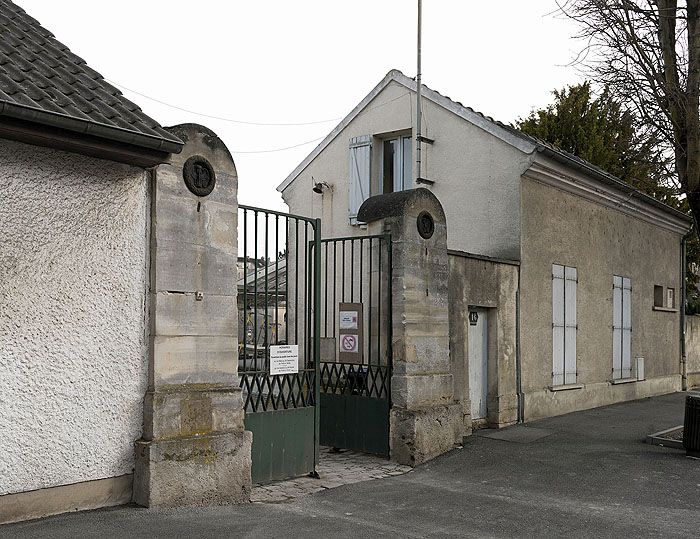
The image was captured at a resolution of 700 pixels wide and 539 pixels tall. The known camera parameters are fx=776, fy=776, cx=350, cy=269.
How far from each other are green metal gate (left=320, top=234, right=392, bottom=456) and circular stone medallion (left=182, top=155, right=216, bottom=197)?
2.60 m

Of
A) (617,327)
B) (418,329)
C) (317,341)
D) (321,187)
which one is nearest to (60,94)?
(317,341)

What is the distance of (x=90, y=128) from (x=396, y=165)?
28.8 ft

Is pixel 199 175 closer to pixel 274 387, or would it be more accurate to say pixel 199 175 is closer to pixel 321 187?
pixel 274 387

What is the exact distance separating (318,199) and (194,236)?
8.07 m

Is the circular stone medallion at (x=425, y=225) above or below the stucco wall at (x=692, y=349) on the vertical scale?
above

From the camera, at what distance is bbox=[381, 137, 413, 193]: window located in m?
13.7

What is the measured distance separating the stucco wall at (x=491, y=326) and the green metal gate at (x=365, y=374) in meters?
1.47

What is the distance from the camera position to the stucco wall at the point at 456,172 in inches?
481

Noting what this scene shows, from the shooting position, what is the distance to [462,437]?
10.0m

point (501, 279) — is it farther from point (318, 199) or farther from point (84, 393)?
point (84, 393)

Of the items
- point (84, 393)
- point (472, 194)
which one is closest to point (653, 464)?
point (472, 194)

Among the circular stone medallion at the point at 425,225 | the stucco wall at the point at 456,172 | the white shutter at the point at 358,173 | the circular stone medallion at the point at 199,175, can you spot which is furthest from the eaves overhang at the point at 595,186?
the circular stone medallion at the point at 199,175

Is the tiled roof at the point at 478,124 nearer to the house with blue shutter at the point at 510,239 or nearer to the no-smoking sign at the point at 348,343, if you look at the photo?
the house with blue shutter at the point at 510,239

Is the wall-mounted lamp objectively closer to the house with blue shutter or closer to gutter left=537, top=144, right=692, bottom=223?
the house with blue shutter
